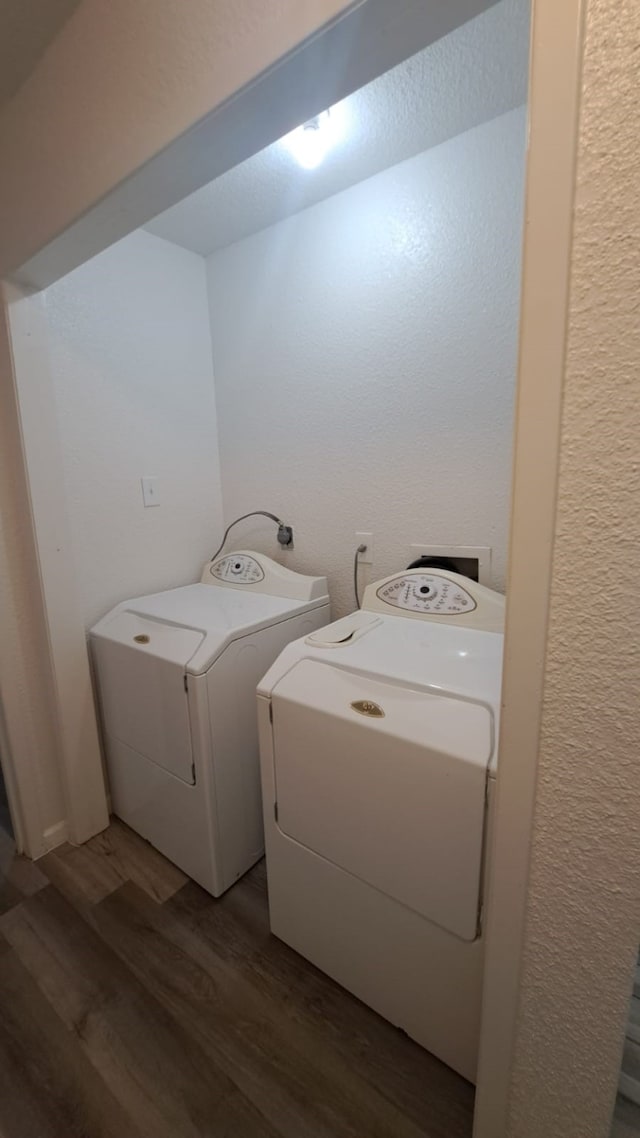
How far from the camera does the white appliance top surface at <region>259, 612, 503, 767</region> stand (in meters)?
0.94

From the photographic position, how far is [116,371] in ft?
5.67

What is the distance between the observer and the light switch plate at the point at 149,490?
73.1 inches

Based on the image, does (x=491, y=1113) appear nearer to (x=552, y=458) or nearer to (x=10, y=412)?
(x=552, y=458)

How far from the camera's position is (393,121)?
1260mm

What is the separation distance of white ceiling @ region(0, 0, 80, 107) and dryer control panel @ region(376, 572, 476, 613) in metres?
1.56

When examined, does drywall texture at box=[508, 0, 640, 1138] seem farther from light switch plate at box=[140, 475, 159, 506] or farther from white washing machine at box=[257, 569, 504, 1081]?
light switch plate at box=[140, 475, 159, 506]

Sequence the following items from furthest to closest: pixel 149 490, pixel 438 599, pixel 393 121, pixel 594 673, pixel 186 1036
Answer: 1. pixel 149 490
2. pixel 438 599
3. pixel 393 121
4. pixel 186 1036
5. pixel 594 673

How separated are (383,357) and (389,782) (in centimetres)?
137

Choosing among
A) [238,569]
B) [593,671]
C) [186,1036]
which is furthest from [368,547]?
[186,1036]

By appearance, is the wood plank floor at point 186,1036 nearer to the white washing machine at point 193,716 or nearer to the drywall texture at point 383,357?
the white washing machine at point 193,716

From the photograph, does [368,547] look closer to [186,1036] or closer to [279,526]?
[279,526]

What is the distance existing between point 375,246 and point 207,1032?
233 cm

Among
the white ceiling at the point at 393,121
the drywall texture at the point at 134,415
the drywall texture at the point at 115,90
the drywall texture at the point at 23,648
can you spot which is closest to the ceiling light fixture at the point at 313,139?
the white ceiling at the point at 393,121

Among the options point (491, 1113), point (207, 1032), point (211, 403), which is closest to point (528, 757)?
point (491, 1113)
